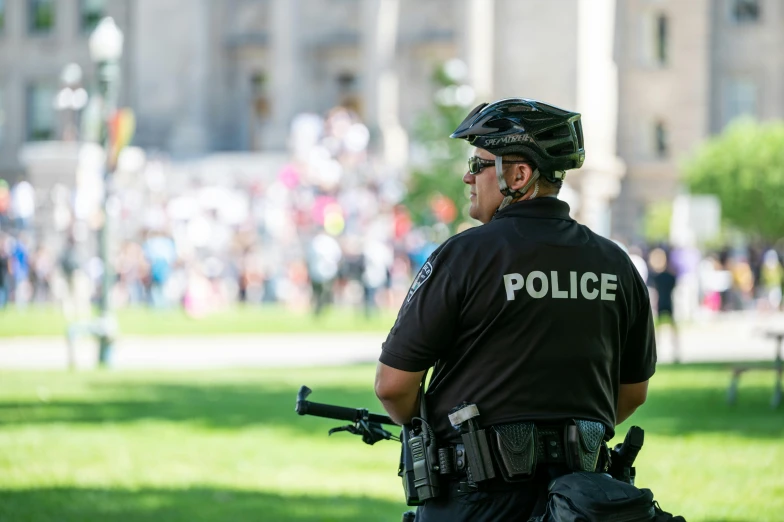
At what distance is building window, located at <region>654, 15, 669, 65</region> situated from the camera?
62.9 metres

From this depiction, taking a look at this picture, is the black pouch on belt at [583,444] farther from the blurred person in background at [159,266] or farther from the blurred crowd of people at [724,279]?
the blurred person in background at [159,266]

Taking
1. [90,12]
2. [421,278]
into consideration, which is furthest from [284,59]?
[421,278]

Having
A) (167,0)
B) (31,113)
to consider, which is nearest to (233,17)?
(167,0)

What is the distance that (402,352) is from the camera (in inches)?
155

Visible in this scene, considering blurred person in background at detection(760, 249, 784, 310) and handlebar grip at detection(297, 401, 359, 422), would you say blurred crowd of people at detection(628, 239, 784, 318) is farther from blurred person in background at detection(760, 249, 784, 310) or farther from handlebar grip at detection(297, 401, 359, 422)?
handlebar grip at detection(297, 401, 359, 422)

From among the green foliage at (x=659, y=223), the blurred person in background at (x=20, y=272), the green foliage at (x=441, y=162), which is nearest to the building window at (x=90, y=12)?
the green foliage at (x=659, y=223)

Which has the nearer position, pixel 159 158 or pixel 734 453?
pixel 734 453

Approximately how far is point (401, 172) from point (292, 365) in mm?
26230

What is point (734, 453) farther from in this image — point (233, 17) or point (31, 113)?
point (31, 113)

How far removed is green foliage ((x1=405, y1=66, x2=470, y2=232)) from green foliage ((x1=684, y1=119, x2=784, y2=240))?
66.9 ft

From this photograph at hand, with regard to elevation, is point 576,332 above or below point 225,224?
above

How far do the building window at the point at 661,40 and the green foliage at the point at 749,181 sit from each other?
33.4 ft

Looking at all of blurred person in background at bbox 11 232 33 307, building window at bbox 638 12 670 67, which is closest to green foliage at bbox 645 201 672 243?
building window at bbox 638 12 670 67

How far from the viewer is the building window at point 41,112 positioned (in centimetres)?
7106
